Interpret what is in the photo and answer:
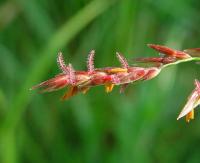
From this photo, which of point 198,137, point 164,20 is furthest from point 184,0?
point 198,137

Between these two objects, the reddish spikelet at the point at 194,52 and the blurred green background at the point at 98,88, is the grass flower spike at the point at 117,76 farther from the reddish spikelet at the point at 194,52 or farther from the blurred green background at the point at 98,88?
the blurred green background at the point at 98,88

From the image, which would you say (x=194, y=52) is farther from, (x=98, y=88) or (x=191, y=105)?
(x=98, y=88)

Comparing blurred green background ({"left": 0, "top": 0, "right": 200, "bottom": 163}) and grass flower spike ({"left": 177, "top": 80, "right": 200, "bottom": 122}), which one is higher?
Result: blurred green background ({"left": 0, "top": 0, "right": 200, "bottom": 163})

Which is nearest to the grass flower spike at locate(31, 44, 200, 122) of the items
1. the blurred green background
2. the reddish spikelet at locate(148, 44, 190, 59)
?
the reddish spikelet at locate(148, 44, 190, 59)

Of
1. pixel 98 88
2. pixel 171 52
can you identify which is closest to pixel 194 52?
pixel 171 52

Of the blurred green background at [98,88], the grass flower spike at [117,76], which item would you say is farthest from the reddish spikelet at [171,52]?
the blurred green background at [98,88]

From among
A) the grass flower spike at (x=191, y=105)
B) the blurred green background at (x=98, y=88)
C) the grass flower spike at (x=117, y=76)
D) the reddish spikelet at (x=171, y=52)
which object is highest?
the blurred green background at (x=98, y=88)

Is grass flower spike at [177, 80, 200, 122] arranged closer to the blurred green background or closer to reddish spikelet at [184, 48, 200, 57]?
reddish spikelet at [184, 48, 200, 57]

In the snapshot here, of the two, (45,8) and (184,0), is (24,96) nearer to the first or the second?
(45,8)
